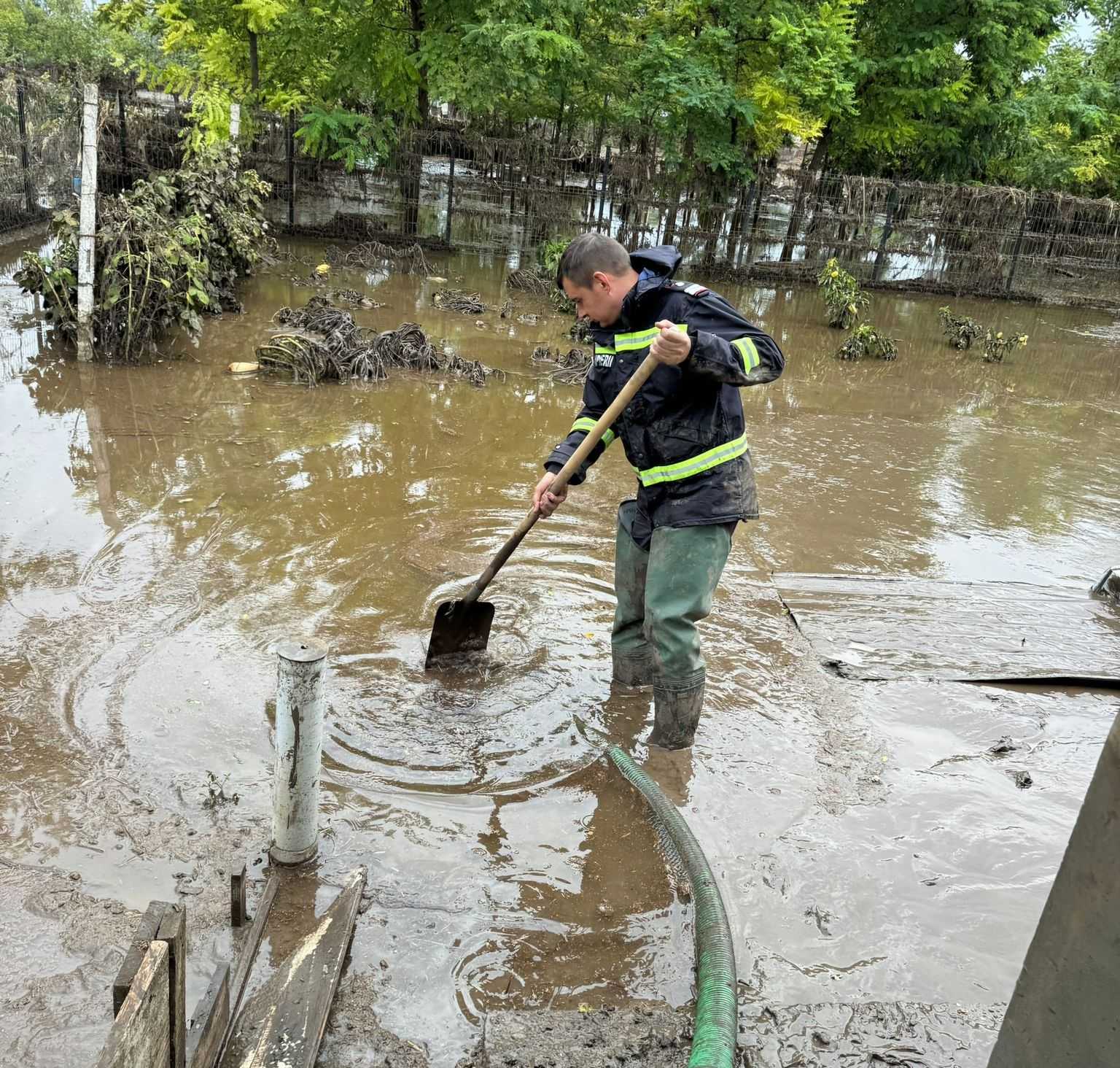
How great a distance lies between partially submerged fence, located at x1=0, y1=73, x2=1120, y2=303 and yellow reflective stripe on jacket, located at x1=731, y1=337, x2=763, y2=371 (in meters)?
12.3

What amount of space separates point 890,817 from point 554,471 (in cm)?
184

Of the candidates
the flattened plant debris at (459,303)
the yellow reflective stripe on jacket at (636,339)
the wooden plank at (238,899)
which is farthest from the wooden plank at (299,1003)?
the flattened plant debris at (459,303)

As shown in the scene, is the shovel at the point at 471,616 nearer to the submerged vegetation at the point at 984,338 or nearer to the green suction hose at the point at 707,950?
the green suction hose at the point at 707,950

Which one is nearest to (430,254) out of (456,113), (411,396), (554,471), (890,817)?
(411,396)

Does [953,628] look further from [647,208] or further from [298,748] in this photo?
[647,208]

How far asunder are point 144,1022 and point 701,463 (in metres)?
2.45

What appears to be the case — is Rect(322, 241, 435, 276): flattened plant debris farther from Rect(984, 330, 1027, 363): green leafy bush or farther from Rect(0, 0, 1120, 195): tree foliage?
Rect(984, 330, 1027, 363): green leafy bush

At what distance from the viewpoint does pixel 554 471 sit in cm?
382

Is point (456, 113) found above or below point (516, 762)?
above

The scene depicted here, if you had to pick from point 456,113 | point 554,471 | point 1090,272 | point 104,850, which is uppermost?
point 456,113

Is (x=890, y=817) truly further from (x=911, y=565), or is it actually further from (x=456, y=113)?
(x=456, y=113)

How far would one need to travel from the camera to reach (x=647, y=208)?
15305 mm

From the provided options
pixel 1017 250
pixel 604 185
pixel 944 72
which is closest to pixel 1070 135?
pixel 944 72

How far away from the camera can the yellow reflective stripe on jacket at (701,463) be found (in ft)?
11.2
